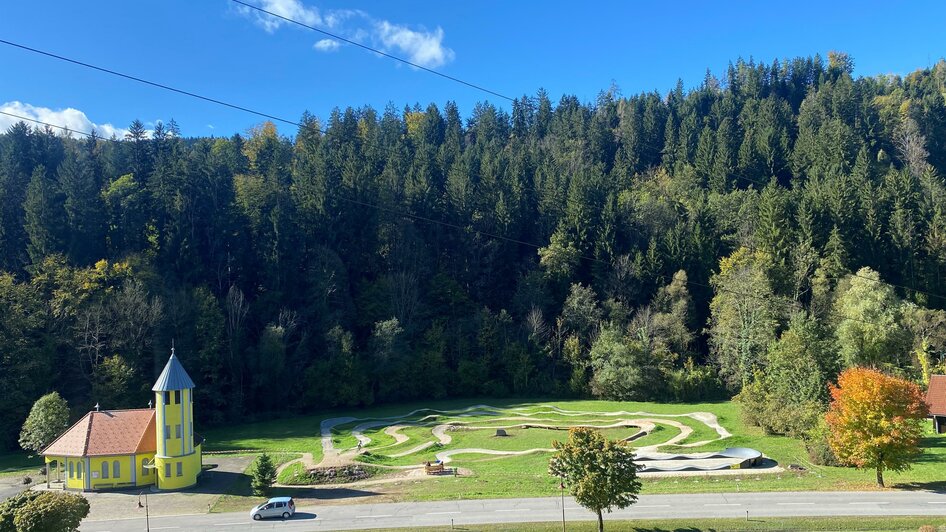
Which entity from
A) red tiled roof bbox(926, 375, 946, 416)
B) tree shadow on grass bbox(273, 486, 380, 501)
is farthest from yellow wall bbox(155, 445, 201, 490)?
red tiled roof bbox(926, 375, 946, 416)

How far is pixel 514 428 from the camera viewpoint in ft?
176

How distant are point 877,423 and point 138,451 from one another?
1673 inches

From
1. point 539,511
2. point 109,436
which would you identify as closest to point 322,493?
point 539,511

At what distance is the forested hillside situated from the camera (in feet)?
188

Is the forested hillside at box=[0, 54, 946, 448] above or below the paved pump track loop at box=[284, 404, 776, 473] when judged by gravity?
above

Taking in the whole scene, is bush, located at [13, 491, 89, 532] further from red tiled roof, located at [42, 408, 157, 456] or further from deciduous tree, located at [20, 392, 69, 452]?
deciduous tree, located at [20, 392, 69, 452]

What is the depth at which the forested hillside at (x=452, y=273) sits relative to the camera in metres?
57.2

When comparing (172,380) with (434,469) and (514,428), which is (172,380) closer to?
(434,469)

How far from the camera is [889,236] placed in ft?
238

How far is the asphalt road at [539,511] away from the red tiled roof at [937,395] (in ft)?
55.9

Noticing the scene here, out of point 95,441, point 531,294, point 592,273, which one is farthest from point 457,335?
point 95,441

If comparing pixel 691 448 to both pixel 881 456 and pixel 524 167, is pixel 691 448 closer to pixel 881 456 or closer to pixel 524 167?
pixel 881 456

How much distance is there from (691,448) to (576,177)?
47334 mm

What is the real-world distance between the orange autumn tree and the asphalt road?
189 cm
